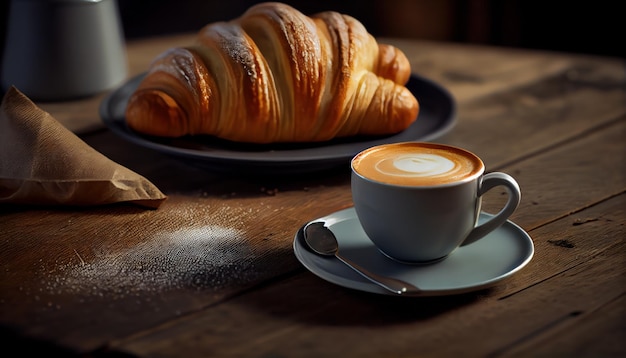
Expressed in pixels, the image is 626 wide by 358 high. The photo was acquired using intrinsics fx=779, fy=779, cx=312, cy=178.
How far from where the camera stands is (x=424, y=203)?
2.20ft

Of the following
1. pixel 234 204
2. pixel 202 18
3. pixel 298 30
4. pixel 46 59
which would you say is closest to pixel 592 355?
pixel 234 204

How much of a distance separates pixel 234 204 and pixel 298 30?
259mm

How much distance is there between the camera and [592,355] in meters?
0.58

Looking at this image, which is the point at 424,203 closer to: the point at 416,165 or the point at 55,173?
the point at 416,165

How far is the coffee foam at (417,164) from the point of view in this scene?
692 millimetres

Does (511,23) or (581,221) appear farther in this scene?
(511,23)

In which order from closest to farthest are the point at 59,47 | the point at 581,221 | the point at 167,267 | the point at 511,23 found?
the point at 167,267 → the point at 581,221 → the point at 59,47 → the point at 511,23

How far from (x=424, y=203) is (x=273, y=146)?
0.39 m

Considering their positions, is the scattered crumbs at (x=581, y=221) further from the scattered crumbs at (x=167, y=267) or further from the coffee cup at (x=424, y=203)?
the scattered crumbs at (x=167, y=267)

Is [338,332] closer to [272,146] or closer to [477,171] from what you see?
[477,171]

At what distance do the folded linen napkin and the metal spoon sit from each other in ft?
0.70

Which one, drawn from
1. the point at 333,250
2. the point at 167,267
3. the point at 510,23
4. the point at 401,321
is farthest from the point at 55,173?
the point at 510,23

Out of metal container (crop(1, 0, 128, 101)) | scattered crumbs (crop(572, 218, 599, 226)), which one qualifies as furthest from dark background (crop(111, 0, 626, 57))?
scattered crumbs (crop(572, 218, 599, 226))

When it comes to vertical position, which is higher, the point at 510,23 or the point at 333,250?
the point at 333,250
